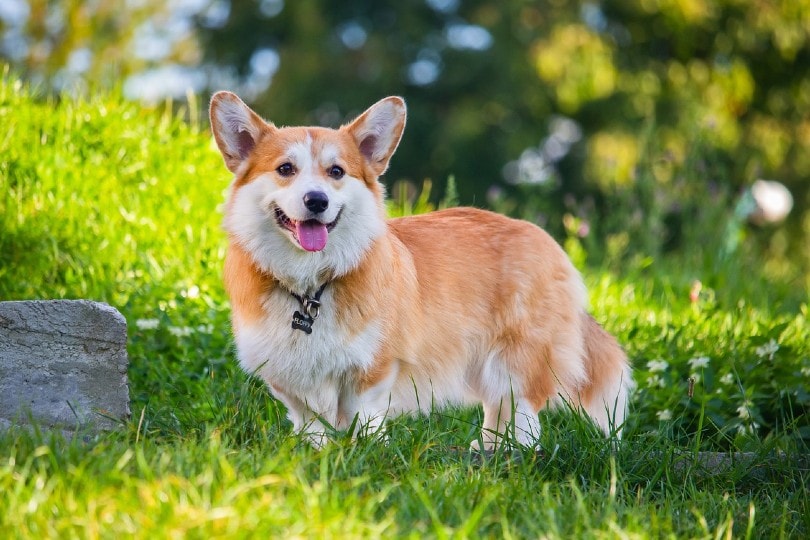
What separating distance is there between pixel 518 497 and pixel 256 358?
→ 3.98 feet

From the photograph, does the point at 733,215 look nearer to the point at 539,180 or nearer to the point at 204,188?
the point at 539,180

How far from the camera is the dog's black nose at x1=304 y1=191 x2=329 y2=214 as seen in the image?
365 cm

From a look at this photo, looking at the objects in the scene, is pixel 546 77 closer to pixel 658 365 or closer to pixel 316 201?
pixel 658 365

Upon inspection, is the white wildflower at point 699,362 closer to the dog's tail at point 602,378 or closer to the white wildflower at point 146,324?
the dog's tail at point 602,378

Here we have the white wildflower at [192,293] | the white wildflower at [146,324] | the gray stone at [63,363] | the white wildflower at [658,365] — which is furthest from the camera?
the white wildflower at [192,293]

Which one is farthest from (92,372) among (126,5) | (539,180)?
(126,5)

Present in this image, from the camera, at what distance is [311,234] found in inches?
147

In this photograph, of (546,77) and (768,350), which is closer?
(768,350)

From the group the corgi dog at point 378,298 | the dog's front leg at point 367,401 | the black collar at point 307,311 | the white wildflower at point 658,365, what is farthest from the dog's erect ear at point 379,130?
the white wildflower at point 658,365

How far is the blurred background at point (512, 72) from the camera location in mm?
16359

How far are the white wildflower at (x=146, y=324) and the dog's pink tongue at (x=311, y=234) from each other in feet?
4.42

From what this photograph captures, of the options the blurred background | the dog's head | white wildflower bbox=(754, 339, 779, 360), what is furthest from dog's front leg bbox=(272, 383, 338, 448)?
the blurred background

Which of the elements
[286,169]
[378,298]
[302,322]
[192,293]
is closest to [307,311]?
[302,322]

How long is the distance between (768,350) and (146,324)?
9.92 feet
